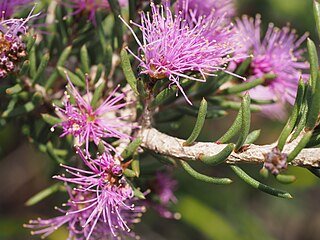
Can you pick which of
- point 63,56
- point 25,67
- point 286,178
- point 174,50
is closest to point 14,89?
point 25,67

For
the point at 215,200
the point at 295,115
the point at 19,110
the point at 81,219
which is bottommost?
the point at 215,200

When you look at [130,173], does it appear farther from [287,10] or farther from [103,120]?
[287,10]

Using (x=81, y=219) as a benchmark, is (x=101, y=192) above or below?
above

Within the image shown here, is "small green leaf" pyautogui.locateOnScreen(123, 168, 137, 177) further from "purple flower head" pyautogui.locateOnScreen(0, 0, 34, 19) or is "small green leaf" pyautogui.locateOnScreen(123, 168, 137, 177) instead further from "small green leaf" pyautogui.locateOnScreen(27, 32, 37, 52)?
"purple flower head" pyautogui.locateOnScreen(0, 0, 34, 19)

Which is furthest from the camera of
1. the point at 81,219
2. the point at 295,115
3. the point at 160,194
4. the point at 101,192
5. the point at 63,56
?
the point at 160,194

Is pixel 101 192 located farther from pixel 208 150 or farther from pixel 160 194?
pixel 160 194

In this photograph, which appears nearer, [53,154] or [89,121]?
[89,121]

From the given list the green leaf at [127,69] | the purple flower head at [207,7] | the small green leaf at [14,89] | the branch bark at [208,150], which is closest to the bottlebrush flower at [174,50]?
the green leaf at [127,69]
